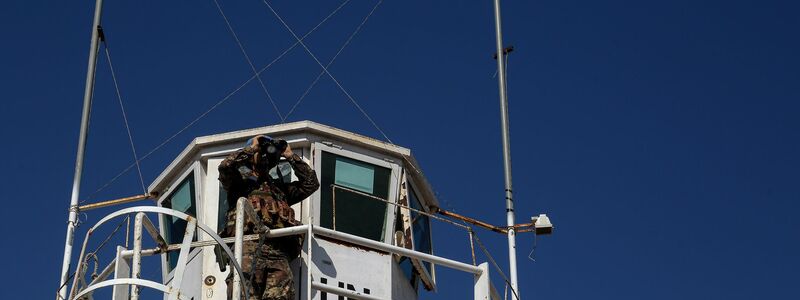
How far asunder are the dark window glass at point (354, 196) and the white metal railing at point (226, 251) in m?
0.63

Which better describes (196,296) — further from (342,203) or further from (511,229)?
(511,229)

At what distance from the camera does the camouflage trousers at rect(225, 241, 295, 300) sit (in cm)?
2211

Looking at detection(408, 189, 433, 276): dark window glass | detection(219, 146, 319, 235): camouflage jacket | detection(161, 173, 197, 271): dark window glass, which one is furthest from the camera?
detection(408, 189, 433, 276): dark window glass

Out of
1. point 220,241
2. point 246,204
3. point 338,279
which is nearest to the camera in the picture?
point 220,241

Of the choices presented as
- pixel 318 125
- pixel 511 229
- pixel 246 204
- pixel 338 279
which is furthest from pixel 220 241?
pixel 511 229

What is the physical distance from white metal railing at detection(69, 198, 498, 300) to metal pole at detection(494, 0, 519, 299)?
3.34 ft

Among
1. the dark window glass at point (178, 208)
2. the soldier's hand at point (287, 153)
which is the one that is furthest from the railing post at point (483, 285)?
the dark window glass at point (178, 208)

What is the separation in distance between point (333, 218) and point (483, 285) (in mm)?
2626

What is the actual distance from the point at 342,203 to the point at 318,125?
1244 millimetres

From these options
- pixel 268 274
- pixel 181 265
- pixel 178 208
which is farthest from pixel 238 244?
pixel 178 208

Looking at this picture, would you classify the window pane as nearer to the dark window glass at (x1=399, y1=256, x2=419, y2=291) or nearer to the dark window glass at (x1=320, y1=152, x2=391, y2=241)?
the dark window glass at (x1=320, y1=152, x2=391, y2=241)

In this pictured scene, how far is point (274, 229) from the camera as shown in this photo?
2255cm

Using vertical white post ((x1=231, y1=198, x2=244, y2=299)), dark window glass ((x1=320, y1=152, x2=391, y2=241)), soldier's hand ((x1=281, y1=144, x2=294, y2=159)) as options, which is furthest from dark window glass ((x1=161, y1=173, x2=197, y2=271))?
vertical white post ((x1=231, y1=198, x2=244, y2=299))

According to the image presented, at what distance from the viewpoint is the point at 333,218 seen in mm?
24500
